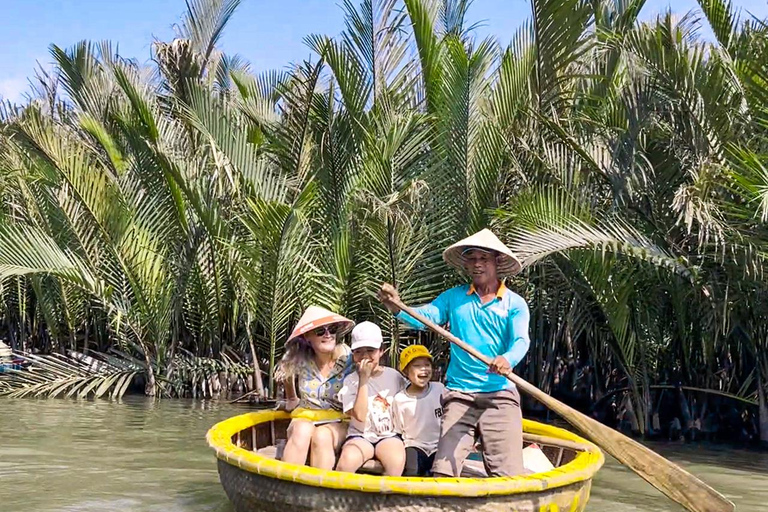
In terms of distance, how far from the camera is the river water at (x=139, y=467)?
567 cm

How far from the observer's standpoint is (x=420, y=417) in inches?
Result: 199

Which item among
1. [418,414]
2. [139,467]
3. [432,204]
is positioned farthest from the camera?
[432,204]

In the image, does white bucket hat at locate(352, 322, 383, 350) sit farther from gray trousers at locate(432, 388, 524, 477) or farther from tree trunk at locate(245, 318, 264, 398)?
tree trunk at locate(245, 318, 264, 398)

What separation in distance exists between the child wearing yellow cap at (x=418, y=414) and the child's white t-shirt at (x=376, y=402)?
61mm

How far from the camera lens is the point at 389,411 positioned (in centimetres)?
498

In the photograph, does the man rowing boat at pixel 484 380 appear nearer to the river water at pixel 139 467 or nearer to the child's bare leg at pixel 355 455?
→ the child's bare leg at pixel 355 455

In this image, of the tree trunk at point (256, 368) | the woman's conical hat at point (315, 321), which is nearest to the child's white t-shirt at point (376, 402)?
the woman's conical hat at point (315, 321)

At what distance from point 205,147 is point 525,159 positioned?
3.58 metres

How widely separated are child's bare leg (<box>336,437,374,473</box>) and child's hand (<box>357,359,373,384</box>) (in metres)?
0.35

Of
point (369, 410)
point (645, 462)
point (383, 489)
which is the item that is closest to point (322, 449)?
point (369, 410)

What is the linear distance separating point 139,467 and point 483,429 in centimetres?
319

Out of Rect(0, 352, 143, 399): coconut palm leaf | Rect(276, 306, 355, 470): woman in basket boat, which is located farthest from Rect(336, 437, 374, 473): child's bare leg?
Rect(0, 352, 143, 399): coconut palm leaf

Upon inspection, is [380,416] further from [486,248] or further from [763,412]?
Result: [763,412]

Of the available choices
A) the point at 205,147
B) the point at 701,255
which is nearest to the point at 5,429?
the point at 205,147
